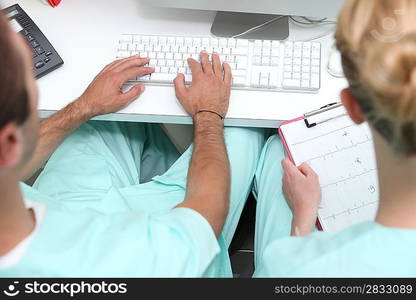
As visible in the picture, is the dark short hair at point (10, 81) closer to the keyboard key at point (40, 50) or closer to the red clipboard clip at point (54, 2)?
the keyboard key at point (40, 50)

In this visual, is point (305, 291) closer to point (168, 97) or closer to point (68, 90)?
point (168, 97)

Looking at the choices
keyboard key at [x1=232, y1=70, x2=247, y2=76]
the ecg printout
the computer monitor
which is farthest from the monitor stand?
the ecg printout

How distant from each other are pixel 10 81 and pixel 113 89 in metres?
0.44

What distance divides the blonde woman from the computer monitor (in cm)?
34

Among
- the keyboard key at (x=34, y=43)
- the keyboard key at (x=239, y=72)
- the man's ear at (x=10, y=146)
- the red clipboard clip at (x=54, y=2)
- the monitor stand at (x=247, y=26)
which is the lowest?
the keyboard key at (x=239, y=72)

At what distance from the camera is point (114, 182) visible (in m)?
0.97

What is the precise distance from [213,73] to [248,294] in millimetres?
430

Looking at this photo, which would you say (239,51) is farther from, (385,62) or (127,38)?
(385,62)

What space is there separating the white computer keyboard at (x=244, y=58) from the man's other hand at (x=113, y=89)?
0.06 ft

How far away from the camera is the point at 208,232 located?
0.73m

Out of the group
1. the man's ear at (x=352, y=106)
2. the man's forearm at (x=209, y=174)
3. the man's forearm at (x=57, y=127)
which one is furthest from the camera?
the man's forearm at (x=57, y=127)

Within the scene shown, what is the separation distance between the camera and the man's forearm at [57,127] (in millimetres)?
907

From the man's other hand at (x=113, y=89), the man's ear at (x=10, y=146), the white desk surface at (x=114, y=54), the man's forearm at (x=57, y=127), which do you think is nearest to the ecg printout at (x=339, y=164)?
the white desk surface at (x=114, y=54)

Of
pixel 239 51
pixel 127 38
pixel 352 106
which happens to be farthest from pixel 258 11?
pixel 352 106
